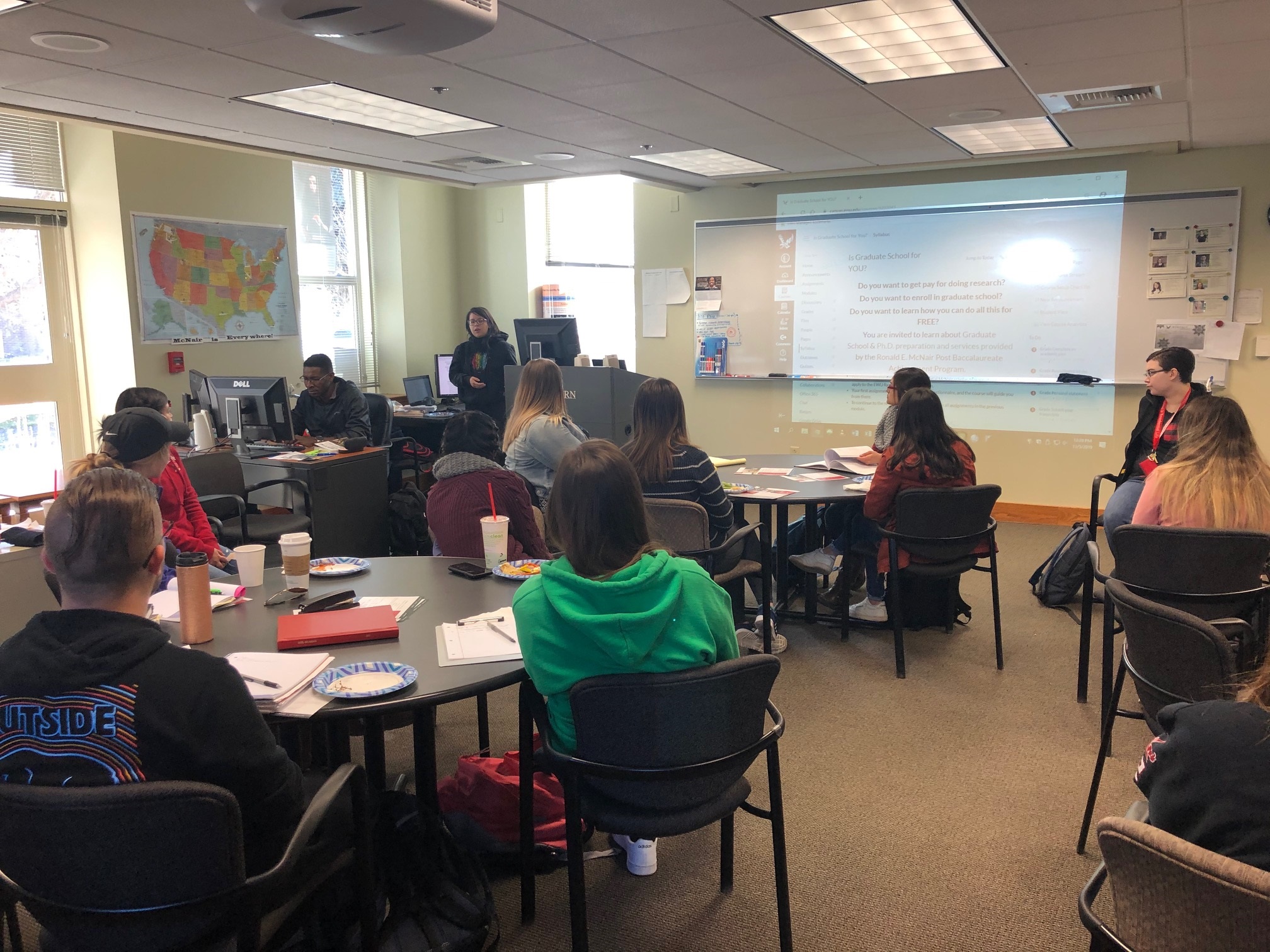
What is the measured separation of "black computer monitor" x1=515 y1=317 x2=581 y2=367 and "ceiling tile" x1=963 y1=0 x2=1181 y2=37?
3.65m

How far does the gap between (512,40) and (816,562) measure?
8.14ft

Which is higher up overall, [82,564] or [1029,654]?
[82,564]

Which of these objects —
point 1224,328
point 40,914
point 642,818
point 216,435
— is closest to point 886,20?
point 642,818

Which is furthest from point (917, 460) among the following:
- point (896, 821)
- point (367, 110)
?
point (367, 110)

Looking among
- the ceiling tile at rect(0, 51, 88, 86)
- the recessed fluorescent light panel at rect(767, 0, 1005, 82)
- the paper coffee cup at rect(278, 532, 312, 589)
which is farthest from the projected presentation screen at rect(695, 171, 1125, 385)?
the paper coffee cup at rect(278, 532, 312, 589)

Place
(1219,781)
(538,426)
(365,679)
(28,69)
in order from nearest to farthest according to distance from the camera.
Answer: (1219,781) → (365,679) → (28,69) → (538,426)

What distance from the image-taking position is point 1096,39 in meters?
3.24

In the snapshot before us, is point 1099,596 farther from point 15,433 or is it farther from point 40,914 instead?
point 15,433

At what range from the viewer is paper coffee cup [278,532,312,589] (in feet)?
7.69

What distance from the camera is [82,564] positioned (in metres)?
1.42

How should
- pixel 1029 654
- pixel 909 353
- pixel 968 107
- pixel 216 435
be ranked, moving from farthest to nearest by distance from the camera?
pixel 909 353
pixel 216 435
pixel 968 107
pixel 1029 654

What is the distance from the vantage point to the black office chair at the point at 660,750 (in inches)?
65.3

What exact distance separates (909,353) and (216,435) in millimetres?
4600

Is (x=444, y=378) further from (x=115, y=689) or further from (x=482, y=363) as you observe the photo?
(x=115, y=689)
